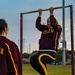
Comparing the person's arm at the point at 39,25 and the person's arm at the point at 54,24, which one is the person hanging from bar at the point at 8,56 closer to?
the person's arm at the point at 54,24

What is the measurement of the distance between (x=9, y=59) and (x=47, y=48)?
3.84 metres

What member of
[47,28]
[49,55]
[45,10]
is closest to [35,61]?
[49,55]

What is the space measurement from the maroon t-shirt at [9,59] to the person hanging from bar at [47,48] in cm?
363

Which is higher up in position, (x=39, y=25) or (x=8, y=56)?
(x=39, y=25)

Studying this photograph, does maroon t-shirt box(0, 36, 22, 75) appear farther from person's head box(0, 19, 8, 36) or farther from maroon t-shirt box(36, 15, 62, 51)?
maroon t-shirt box(36, 15, 62, 51)

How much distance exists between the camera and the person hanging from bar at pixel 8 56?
4668 mm

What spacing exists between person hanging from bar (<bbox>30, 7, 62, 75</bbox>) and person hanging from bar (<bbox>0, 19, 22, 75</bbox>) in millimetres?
3623

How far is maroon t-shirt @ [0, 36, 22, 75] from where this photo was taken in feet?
15.3

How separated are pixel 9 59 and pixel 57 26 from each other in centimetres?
403

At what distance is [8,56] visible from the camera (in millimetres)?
4695

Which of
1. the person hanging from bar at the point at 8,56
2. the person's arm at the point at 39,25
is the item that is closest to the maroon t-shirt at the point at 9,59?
the person hanging from bar at the point at 8,56

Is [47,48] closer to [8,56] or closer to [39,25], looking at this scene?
[39,25]

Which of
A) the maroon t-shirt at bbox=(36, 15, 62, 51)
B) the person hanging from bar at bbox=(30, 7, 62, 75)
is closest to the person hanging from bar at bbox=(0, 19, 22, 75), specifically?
the person hanging from bar at bbox=(30, 7, 62, 75)

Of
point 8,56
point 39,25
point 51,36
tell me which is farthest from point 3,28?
point 39,25
